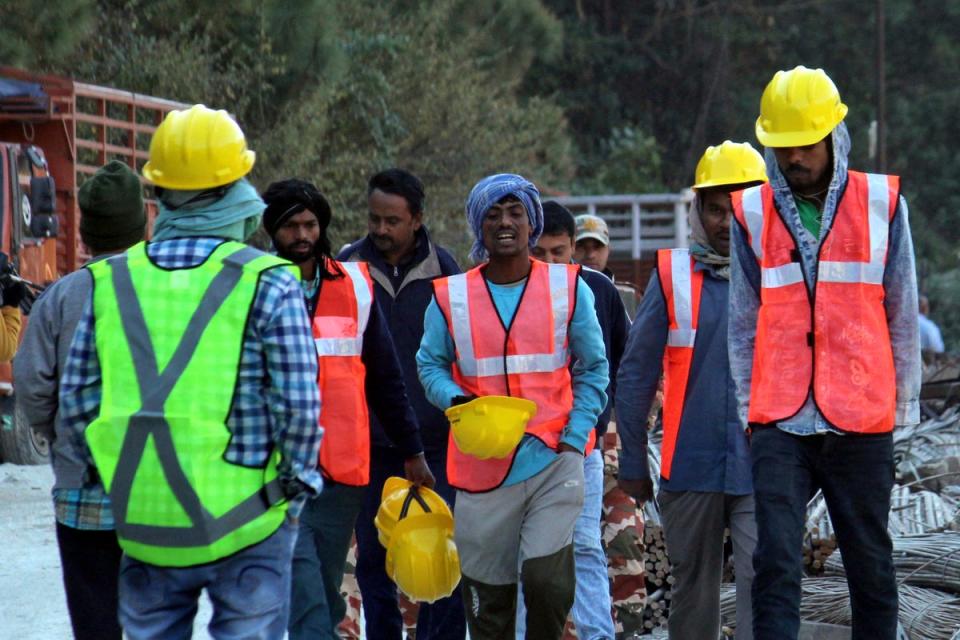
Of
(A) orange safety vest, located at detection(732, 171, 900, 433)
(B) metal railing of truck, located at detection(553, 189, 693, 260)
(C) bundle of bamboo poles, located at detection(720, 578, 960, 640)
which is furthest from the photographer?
(B) metal railing of truck, located at detection(553, 189, 693, 260)

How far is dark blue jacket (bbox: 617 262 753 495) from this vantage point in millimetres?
Result: 6426

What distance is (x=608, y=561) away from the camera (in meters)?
7.82

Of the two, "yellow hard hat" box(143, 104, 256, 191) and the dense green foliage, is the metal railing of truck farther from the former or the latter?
"yellow hard hat" box(143, 104, 256, 191)

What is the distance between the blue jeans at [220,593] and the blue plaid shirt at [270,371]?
0.65 feet

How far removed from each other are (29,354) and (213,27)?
21563mm

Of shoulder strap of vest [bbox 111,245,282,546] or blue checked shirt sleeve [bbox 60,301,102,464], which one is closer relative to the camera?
shoulder strap of vest [bbox 111,245,282,546]

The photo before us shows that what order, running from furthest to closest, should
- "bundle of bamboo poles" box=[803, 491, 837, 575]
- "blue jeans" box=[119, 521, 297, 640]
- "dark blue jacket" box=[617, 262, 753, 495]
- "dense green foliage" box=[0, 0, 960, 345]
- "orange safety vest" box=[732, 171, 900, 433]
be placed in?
"dense green foliage" box=[0, 0, 960, 345] → "bundle of bamboo poles" box=[803, 491, 837, 575] → "dark blue jacket" box=[617, 262, 753, 495] → "orange safety vest" box=[732, 171, 900, 433] → "blue jeans" box=[119, 521, 297, 640]

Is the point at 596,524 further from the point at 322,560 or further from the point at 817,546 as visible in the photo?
the point at 817,546

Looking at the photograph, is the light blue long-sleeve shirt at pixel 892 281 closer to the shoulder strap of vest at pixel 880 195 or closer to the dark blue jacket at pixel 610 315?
the shoulder strap of vest at pixel 880 195

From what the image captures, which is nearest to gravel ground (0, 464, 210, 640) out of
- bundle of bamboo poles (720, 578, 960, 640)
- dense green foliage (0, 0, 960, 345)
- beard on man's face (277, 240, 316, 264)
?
beard on man's face (277, 240, 316, 264)

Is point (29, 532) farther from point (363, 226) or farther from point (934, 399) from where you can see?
point (363, 226)

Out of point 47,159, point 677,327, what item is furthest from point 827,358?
point 47,159

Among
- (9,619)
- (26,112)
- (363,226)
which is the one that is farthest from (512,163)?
(9,619)

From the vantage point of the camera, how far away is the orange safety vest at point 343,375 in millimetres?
6469
